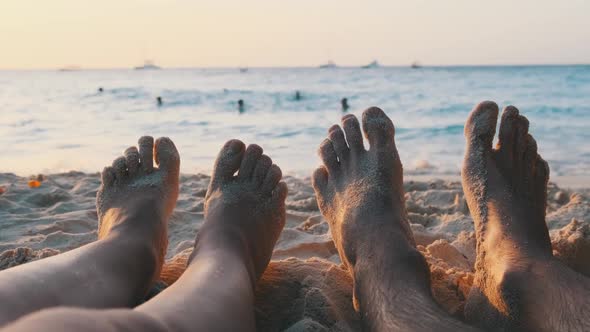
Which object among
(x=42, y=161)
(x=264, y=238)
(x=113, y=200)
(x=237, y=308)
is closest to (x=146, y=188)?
(x=113, y=200)

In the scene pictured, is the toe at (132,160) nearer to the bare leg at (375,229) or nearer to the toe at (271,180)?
the toe at (271,180)

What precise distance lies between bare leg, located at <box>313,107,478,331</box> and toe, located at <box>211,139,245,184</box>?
0.33 metres

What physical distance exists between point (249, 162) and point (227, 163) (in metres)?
0.09

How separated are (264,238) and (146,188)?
1.84 feet

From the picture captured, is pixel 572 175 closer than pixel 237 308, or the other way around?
pixel 237 308

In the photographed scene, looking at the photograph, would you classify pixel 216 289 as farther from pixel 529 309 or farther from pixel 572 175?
pixel 572 175

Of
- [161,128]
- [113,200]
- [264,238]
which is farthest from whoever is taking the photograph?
[161,128]

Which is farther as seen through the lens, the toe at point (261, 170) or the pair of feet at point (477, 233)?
the toe at point (261, 170)

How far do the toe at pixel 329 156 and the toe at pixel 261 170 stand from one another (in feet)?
0.75

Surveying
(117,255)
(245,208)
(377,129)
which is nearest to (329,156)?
(377,129)

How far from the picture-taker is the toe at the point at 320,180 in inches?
85.9

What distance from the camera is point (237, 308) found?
4.02ft

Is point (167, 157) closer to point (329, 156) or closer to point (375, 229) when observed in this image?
point (329, 156)

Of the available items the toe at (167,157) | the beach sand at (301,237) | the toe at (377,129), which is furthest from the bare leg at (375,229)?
the toe at (167,157)
